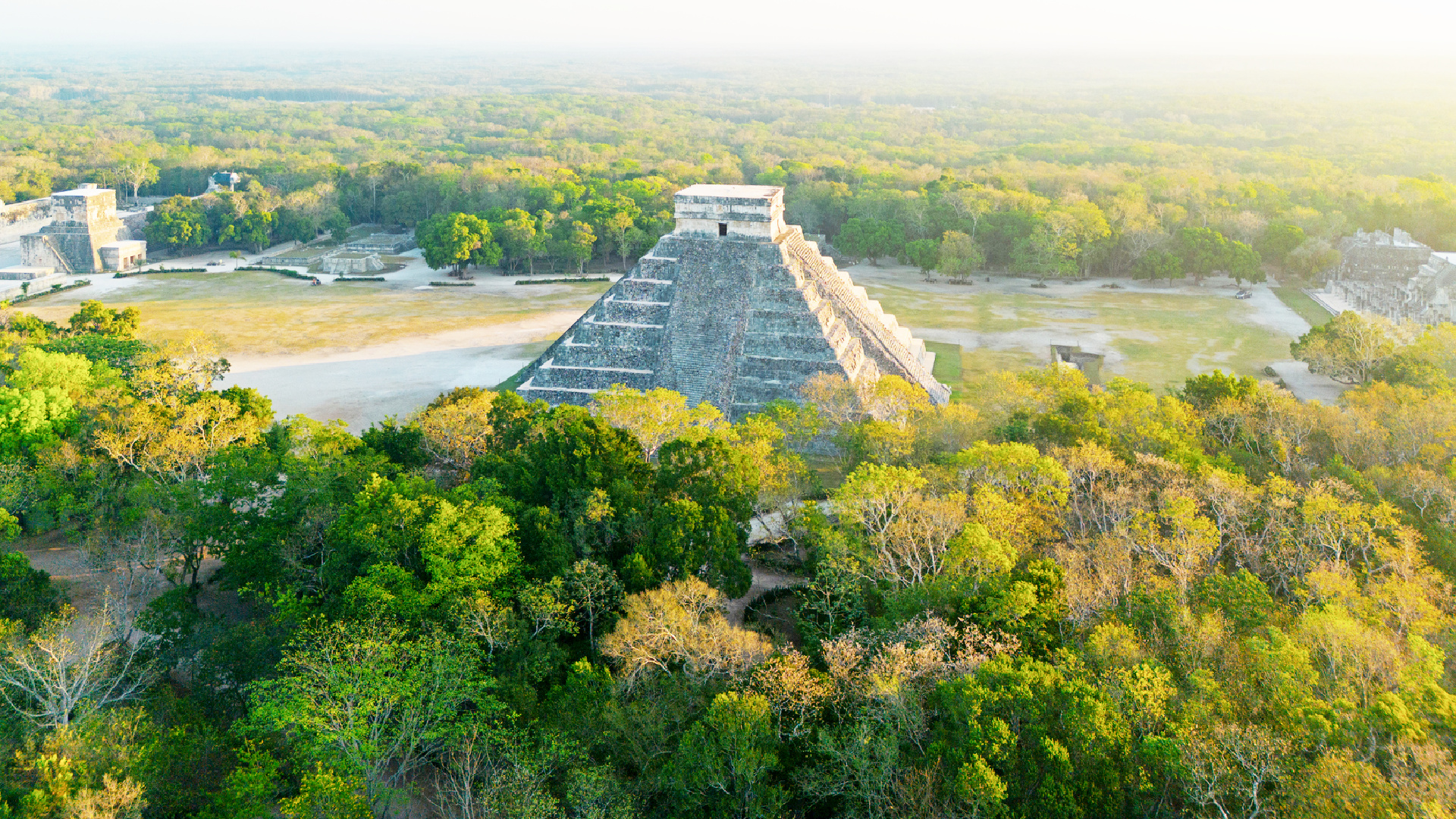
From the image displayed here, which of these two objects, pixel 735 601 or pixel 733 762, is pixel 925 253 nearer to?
pixel 735 601

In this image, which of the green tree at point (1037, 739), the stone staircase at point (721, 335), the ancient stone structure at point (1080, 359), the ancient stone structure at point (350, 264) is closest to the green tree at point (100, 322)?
the stone staircase at point (721, 335)

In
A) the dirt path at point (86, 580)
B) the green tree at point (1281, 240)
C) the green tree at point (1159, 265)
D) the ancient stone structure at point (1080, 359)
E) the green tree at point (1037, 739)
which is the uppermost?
the green tree at point (1281, 240)

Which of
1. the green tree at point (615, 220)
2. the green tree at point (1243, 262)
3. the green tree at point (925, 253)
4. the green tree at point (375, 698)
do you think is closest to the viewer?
the green tree at point (375, 698)

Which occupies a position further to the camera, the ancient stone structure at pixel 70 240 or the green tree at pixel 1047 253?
the ancient stone structure at pixel 70 240

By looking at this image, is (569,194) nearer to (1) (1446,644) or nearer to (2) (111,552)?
(2) (111,552)

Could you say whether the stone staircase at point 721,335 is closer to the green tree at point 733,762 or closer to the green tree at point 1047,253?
the green tree at point 733,762

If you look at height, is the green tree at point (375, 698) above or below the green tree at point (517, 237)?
below

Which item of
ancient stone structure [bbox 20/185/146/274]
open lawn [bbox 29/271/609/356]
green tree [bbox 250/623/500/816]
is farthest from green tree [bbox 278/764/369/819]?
ancient stone structure [bbox 20/185/146/274]

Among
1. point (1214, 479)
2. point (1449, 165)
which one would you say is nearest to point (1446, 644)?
point (1214, 479)
